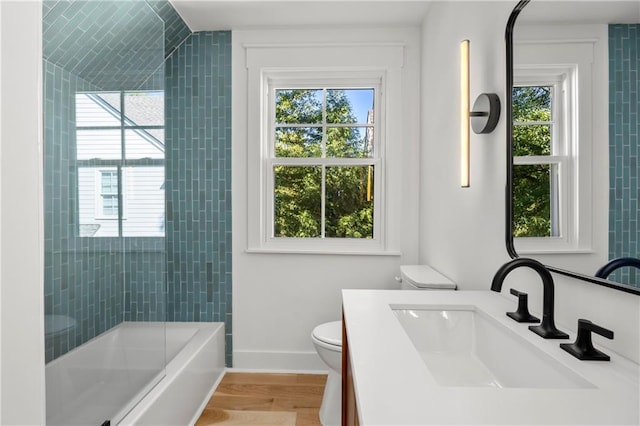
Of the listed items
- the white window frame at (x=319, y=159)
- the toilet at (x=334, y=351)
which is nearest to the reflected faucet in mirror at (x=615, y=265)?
the toilet at (x=334, y=351)

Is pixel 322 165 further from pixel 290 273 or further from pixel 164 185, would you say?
pixel 164 185

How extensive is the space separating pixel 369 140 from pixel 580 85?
1.79 m

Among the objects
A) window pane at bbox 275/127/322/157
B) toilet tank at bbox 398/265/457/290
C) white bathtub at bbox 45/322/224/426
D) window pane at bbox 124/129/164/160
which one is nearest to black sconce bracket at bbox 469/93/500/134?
toilet tank at bbox 398/265/457/290

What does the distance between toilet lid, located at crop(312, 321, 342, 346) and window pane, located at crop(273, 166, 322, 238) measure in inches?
30.2

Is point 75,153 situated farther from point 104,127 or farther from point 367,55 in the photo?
point 367,55

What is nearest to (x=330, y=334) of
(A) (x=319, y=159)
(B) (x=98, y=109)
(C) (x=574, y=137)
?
(A) (x=319, y=159)

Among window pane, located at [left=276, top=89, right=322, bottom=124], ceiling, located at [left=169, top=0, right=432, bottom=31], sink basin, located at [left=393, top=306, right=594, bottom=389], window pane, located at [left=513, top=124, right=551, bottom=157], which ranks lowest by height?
sink basin, located at [left=393, top=306, right=594, bottom=389]

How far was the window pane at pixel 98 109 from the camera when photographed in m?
1.65

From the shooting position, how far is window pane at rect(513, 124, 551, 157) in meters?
1.07

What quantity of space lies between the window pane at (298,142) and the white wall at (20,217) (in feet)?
5.94

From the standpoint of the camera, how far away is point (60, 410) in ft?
4.51

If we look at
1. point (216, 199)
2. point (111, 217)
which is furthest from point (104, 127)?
point (216, 199)

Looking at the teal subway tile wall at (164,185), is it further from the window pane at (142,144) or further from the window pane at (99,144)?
the window pane at (142,144)

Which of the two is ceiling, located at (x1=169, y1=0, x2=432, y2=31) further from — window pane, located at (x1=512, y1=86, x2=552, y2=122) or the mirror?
window pane, located at (x1=512, y1=86, x2=552, y2=122)
